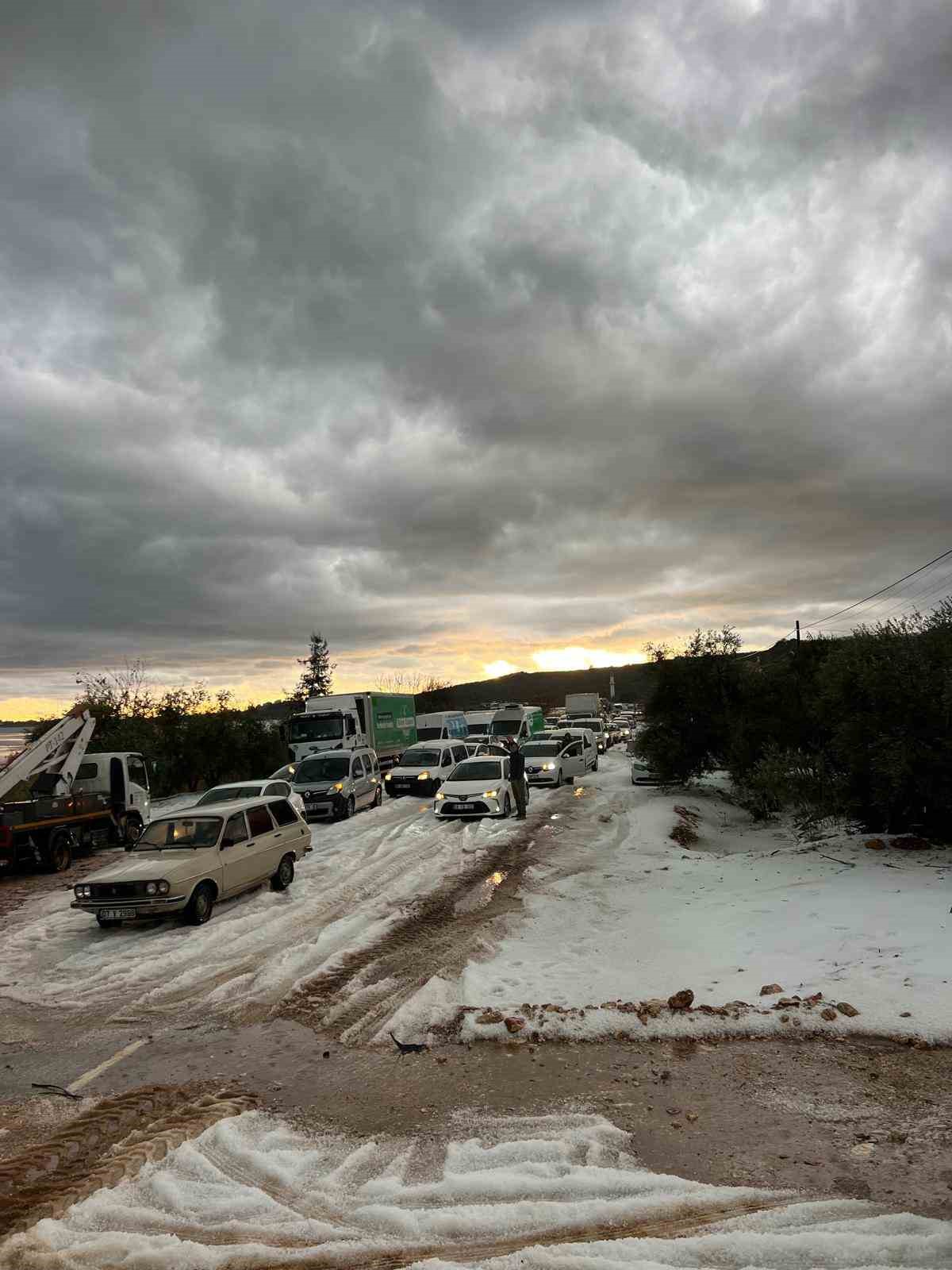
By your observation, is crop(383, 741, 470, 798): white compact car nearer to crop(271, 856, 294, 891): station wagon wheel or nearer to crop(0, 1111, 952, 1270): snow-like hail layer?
crop(271, 856, 294, 891): station wagon wheel

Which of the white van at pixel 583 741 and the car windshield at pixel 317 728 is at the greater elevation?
the car windshield at pixel 317 728

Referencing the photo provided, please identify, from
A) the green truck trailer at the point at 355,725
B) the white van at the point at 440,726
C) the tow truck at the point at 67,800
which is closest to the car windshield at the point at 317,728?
the green truck trailer at the point at 355,725

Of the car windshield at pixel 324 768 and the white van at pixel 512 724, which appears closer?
the car windshield at pixel 324 768

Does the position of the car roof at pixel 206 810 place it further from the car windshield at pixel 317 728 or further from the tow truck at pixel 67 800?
the car windshield at pixel 317 728

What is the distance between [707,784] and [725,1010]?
22.5 m

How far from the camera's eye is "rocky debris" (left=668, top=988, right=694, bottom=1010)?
720cm

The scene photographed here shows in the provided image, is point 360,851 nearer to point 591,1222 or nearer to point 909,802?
point 909,802

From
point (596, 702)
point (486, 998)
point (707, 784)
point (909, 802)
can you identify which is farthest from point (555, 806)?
point (596, 702)

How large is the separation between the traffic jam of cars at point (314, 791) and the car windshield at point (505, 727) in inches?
1.9

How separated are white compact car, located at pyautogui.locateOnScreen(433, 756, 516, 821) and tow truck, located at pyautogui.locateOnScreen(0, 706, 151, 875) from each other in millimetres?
7572

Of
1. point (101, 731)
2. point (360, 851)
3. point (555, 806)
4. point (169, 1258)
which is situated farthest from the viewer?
point (101, 731)

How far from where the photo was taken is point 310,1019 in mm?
7711

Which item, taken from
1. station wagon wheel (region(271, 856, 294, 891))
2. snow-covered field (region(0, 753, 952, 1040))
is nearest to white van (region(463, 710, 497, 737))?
snow-covered field (region(0, 753, 952, 1040))

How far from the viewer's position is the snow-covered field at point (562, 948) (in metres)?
7.35
